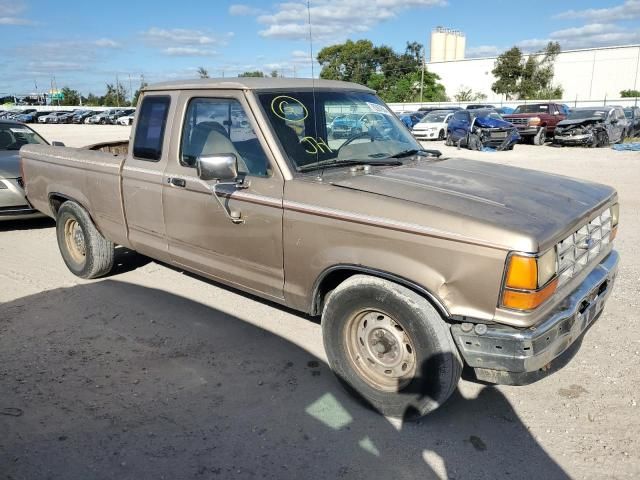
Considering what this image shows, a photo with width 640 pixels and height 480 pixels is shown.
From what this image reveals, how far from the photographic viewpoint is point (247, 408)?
3.25 meters

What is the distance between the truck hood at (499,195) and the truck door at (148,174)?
1733 millimetres

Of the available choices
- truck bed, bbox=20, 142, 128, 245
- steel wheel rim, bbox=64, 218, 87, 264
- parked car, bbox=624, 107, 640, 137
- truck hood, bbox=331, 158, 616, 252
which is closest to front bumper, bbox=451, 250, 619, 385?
truck hood, bbox=331, 158, 616, 252

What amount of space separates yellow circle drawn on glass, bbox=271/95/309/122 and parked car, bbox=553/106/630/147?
801 inches

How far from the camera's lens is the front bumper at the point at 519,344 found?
2586 mm

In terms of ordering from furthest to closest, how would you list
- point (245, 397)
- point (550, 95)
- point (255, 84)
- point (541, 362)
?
point (550, 95) < point (255, 84) < point (245, 397) < point (541, 362)

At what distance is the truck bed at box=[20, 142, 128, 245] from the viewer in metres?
4.74

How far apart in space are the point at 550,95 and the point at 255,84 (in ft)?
208

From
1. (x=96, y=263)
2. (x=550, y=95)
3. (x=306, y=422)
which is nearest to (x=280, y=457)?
(x=306, y=422)

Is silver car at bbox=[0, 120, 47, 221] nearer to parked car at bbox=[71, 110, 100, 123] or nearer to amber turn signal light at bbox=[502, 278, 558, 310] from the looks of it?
amber turn signal light at bbox=[502, 278, 558, 310]

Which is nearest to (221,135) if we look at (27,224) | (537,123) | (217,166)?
(217,166)

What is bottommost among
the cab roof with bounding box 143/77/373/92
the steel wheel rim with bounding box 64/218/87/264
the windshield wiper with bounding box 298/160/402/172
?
the steel wheel rim with bounding box 64/218/87/264

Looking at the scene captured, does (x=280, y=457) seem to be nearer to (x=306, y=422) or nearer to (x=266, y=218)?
(x=306, y=422)

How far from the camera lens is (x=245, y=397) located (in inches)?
133

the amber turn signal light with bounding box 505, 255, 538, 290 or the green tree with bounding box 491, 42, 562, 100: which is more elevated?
the green tree with bounding box 491, 42, 562, 100
